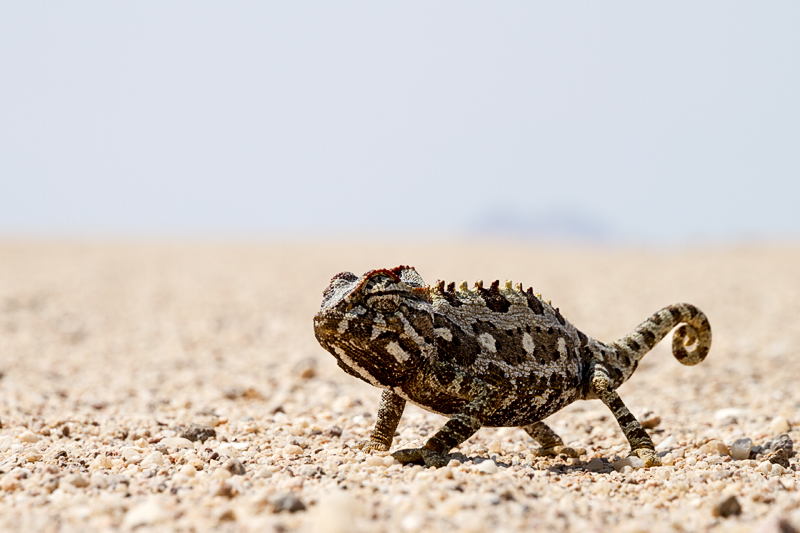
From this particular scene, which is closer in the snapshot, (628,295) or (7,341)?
(7,341)

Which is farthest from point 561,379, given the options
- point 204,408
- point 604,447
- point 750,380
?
point 750,380

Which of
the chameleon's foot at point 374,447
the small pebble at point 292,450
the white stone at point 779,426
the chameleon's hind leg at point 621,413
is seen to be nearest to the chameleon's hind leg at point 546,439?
the chameleon's hind leg at point 621,413

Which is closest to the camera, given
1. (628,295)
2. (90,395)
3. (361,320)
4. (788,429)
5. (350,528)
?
(350,528)

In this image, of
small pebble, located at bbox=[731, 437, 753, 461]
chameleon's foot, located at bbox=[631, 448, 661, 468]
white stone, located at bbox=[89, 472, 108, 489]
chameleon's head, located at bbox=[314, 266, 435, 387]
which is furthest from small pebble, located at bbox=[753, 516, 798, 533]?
white stone, located at bbox=[89, 472, 108, 489]

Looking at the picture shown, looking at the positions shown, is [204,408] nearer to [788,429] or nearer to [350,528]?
[350,528]

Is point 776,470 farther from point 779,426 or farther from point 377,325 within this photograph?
point 377,325

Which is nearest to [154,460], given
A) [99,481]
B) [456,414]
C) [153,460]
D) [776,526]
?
[153,460]
